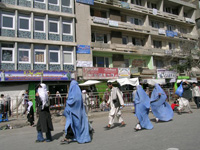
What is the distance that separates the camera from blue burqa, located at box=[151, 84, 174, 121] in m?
8.11

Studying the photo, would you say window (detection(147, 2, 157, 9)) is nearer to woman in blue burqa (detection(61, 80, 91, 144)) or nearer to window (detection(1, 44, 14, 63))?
window (detection(1, 44, 14, 63))

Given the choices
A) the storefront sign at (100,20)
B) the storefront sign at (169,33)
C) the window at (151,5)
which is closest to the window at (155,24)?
the storefront sign at (169,33)

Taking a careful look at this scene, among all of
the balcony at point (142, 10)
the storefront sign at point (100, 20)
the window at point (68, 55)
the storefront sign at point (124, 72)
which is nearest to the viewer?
the window at point (68, 55)

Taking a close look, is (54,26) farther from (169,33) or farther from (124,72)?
(169,33)

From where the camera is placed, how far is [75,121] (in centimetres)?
541

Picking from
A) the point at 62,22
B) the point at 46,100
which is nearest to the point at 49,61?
the point at 62,22

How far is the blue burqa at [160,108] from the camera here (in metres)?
8.11

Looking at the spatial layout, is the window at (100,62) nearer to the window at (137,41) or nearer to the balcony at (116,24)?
the balcony at (116,24)

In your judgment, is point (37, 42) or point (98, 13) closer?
point (37, 42)

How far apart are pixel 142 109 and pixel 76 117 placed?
2.62 metres

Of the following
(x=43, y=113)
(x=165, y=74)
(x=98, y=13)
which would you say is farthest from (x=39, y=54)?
(x=165, y=74)

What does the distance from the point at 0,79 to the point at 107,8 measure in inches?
584

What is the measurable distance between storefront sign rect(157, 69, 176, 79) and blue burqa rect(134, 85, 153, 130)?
17892 mm

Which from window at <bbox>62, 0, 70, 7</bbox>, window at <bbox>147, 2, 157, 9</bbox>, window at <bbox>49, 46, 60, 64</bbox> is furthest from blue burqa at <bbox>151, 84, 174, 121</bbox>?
window at <bbox>147, 2, 157, 9</bbox>
